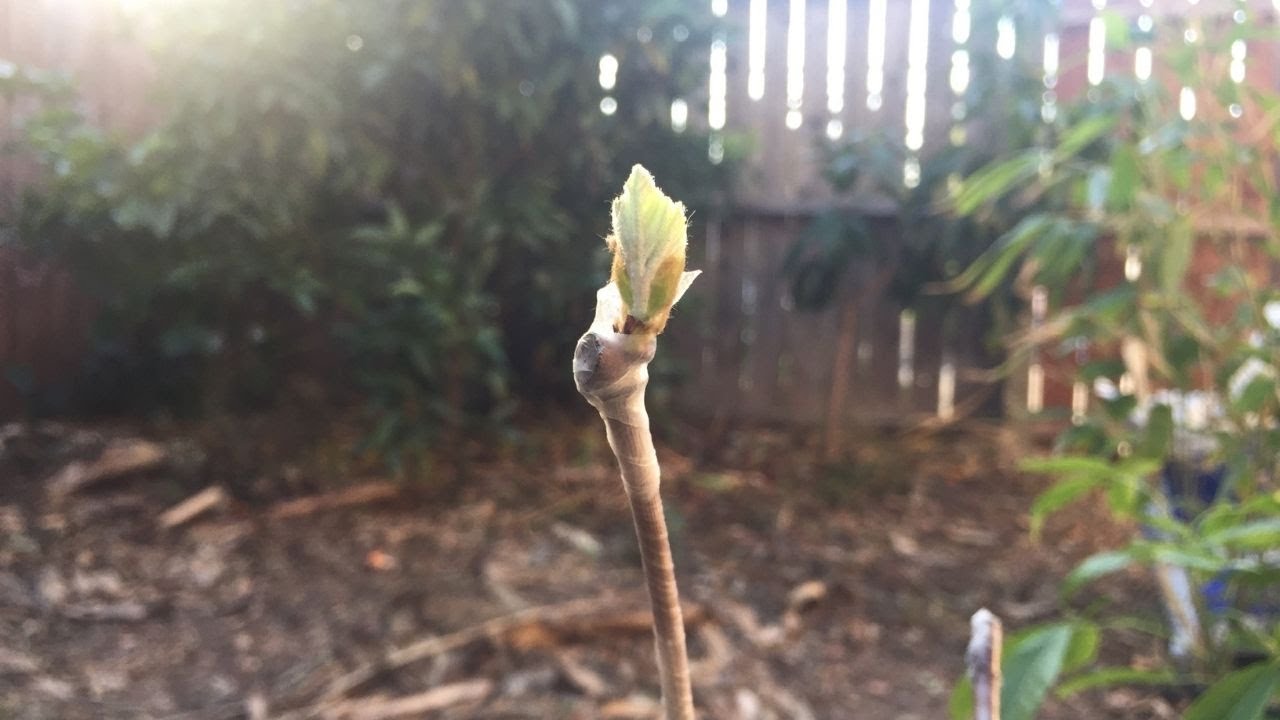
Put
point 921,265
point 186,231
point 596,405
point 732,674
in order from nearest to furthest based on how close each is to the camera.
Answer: point 596,405, point 732,674, point 186,231, point 921,265

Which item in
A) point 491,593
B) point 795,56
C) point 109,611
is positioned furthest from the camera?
point 795,56

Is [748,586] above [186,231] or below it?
below

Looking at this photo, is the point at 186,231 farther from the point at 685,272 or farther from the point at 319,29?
the point at 685,272

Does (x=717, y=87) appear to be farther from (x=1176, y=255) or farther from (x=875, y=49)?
(x=1176, y=255)

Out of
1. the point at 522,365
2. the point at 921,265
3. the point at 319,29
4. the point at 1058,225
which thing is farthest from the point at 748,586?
the point at 319,29

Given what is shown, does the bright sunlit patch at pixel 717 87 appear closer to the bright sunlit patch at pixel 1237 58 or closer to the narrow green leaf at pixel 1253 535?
the bright sunlit patch at pixel 1237 58

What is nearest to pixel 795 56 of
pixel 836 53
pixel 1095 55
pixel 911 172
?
pixel 836 53

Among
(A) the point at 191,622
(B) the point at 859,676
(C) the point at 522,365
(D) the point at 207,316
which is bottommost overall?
(B) the point at 859,676

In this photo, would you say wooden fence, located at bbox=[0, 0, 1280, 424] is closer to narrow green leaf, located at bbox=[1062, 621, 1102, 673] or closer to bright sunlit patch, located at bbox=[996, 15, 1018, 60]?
bright sunlit patch, located at bbox=[996, 15, 1018, 60]

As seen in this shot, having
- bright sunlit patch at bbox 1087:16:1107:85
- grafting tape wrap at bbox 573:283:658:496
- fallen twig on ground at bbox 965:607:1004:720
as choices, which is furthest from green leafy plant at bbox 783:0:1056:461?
grafting tape wrap at bbox 573:283:658:496
